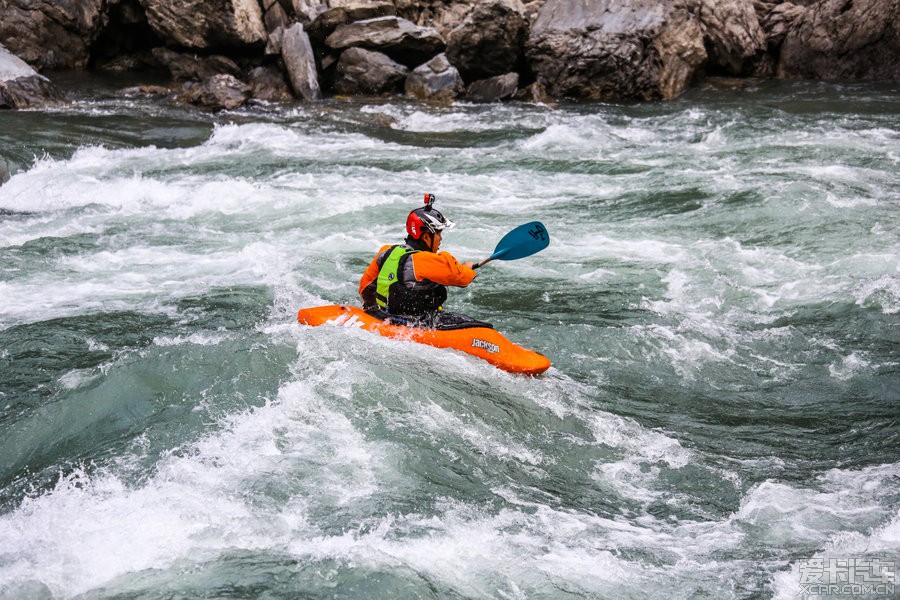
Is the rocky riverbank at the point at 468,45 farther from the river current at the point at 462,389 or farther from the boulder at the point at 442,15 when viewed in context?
the river current at the point at 462,389

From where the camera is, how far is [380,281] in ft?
18.2

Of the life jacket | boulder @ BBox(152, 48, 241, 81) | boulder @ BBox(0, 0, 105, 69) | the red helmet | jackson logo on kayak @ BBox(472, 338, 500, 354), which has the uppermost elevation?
boulder @ BBox(0, 0, 105, 69)

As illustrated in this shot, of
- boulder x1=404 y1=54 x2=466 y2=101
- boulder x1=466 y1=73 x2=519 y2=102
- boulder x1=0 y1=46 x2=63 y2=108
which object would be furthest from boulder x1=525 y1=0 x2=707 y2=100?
boulder x1=0 y1=46 x2=63 y2=108

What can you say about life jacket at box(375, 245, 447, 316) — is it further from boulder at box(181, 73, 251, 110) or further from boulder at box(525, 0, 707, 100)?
boulder at box(525, 0, 707, 100)

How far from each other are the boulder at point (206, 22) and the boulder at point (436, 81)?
3.18 metres

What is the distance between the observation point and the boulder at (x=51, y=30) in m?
15.5

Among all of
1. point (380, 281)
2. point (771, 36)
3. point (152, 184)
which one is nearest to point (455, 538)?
point (380, 281)

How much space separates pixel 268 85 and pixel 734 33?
29.4 ft

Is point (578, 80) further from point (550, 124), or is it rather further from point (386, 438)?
point (386, 438)

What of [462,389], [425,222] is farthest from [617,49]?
[462,389]

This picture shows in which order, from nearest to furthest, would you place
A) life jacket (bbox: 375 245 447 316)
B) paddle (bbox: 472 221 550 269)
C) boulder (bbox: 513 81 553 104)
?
life jacket (bbox: 375 245 447 316)
paddle (bbox: 472 221 550 269)
boulder (bbox: 513 81 553 104)

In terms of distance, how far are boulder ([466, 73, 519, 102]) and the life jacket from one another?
410 inches

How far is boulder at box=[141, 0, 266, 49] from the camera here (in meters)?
15.6

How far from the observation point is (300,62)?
1559 cm
